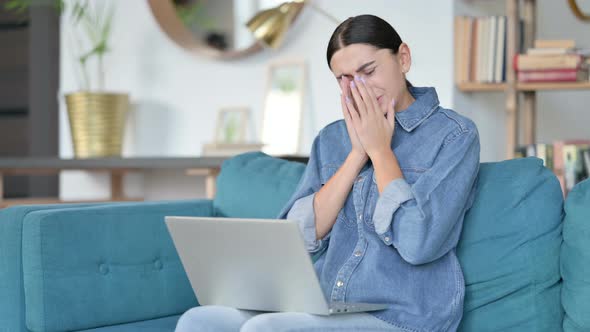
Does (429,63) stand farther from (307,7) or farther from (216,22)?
(216,22)

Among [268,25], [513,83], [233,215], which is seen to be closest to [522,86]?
[513,83]

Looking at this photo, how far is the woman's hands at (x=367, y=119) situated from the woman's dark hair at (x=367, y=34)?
0.27 feet

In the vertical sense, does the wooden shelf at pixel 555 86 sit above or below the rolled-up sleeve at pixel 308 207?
above

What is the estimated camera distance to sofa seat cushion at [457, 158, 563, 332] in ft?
6.59

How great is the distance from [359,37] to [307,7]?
7.12ft

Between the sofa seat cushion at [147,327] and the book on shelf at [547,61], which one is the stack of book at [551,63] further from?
the sofa seat cushion at [147,327]

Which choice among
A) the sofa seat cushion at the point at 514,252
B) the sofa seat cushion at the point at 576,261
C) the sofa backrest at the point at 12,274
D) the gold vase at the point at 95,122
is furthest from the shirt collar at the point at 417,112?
the gold vase at the point at 95,122

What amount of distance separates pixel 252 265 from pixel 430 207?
36 centimetres

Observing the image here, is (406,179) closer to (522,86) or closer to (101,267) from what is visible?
(101,267)

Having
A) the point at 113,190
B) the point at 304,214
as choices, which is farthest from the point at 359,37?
the point at 113,190

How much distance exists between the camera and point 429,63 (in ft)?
12.6

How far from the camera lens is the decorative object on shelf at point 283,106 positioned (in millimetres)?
4227

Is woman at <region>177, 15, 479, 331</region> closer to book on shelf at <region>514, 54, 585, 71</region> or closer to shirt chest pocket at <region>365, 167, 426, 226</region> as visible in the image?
shirt chest pocket at <region>365, 167, 426, 226</region>

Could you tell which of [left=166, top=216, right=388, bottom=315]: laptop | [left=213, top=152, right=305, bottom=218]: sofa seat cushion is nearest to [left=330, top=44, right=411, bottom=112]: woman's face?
[left=166, top=216, right=388, bottom=315]: laptop
